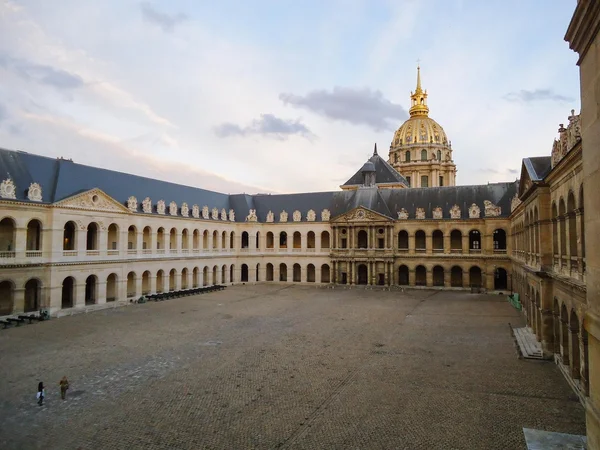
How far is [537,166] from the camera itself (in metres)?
28.1

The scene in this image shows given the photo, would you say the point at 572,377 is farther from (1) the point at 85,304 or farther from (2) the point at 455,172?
(2) the point at 455,172

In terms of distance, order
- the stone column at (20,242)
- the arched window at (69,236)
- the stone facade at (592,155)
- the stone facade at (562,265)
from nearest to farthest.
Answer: the stone facade at (592,155)
the stone facade at (562,265)
the stone column at (20,242)
the arched window at (69,236)

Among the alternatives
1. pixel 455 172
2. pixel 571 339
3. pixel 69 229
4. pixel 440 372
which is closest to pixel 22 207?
pixel 69 229

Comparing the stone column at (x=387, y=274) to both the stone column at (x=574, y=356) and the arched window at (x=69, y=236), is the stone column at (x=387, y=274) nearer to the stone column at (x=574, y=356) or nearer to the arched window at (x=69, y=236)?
the stone column at (x=574, y=356)

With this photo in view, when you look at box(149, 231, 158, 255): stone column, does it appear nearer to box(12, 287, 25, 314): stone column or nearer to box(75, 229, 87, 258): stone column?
box(75, 229, 87, 258): stone column

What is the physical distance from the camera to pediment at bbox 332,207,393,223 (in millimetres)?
61594

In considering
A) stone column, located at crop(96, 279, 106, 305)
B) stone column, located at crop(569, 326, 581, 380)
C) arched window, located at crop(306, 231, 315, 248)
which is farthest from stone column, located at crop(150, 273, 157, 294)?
stone column, located at crop(569, 326, 581, 380)

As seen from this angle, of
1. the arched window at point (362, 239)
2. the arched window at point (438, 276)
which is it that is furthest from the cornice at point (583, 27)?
the arched window at point (362, 239)

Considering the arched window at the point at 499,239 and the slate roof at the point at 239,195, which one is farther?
the arched window at the point at 499,239

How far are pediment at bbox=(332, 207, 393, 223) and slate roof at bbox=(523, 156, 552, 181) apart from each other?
107 feet

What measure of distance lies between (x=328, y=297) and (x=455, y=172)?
213 ft

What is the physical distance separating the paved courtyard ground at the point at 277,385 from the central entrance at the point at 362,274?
88.7 feet

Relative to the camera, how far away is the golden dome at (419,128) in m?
98.9

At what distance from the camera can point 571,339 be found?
19766 millimetres
